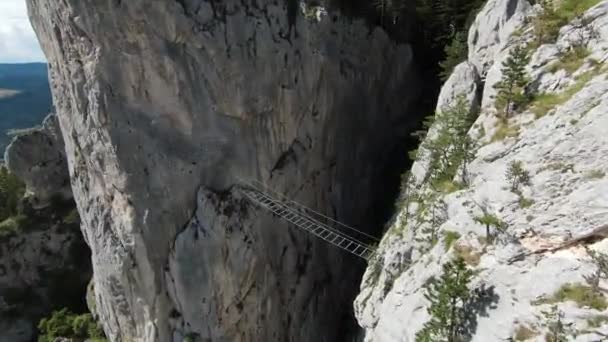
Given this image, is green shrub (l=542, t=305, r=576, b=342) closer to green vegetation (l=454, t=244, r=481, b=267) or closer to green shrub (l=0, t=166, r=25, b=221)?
green vegetation (l=454, t=244, r=481, b=267)

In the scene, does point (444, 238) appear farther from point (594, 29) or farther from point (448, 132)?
point (594, 29)

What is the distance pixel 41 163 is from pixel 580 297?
3827 centimetres

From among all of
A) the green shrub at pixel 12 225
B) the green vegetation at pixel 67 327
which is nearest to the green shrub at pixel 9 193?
the green shrub at pixel 12 225

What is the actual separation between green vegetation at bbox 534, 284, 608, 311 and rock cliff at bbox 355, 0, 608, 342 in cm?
2

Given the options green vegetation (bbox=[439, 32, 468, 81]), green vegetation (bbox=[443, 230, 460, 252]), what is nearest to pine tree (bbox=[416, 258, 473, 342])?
green vegetation (bbox=[443, 230, 460, 252])

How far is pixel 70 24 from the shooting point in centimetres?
2106

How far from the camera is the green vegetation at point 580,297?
941 cm

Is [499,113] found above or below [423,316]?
above

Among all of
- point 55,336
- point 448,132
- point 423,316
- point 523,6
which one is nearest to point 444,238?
point 423,316

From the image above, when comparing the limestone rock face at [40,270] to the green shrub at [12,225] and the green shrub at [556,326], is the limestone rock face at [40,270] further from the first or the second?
the green shrub at [556,326]

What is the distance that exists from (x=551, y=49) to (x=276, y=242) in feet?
48.6

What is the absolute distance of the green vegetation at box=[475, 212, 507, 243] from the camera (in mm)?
11531

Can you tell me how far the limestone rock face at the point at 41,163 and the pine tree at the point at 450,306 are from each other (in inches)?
1346

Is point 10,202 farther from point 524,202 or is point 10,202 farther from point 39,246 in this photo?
point 524,202
